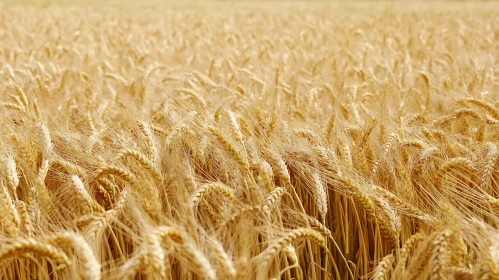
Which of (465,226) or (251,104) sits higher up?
(251,104)

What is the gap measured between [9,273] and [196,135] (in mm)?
836

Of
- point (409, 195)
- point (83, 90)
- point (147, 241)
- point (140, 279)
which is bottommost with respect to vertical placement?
point (140, 279)

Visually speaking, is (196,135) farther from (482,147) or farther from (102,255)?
(482,147)

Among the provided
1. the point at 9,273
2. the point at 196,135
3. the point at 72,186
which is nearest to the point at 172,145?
the point at 196,135

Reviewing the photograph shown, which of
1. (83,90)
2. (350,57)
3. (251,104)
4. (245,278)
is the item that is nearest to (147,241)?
(245,278)

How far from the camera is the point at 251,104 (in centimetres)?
265

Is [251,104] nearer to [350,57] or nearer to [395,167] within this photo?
[395,167]

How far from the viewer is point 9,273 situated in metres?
1.61

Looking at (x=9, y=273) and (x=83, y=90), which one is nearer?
(x=9, y=273)

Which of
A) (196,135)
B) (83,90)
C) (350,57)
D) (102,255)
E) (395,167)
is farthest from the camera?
(350,57)

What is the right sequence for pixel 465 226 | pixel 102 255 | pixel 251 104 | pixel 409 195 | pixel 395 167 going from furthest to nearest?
pixel 251 104 < pixel 395 167 < pixel 409 195 < pixel 102 255 < pixel 465 226

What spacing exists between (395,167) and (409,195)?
21 cm

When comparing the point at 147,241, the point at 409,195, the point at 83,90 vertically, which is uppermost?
the point at 83,90

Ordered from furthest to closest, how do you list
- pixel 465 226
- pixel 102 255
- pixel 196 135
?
1. pixel 196 135
2. pixel 102 255
3. pixel 465 226
